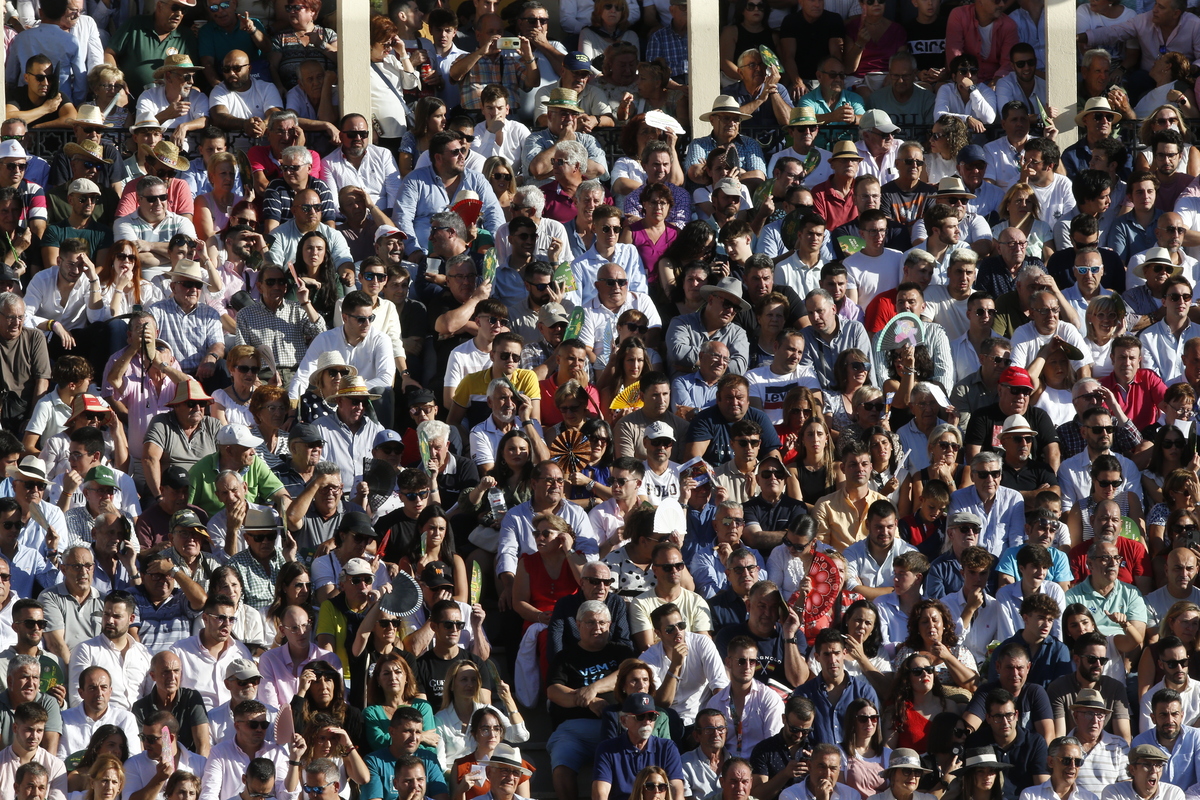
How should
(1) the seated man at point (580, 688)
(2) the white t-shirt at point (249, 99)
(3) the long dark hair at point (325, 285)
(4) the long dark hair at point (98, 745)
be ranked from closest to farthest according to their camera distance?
1. (4) the long dark hair at point (98, 745)
2. (1) the seated man at point (580, 688)
3. (3) the long dark hair at point (325, 285)
4. (2) the white t-shirt at point (249, 99)

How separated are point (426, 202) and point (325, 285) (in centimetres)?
153

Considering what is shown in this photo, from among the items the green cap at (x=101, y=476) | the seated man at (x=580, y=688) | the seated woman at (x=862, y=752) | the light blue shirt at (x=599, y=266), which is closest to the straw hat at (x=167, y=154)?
the light blue shirt at (x=599, y=266)

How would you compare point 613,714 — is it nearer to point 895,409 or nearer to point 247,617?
point 247,617

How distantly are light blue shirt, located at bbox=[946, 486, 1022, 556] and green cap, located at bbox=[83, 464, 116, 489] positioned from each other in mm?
5227

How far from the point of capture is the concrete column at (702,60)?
2166 cm

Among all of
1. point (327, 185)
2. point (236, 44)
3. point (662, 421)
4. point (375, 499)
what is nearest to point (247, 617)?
point (375, 499)

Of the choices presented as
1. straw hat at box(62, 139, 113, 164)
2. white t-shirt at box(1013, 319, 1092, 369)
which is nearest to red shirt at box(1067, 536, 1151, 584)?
white t-shirt at box(1013, 319, 1092, 369)

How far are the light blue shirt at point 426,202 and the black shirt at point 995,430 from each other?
389 cm

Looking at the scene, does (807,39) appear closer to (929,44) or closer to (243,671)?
(929,44)

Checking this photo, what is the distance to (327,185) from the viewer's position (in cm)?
1950

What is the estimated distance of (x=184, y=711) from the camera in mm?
14836

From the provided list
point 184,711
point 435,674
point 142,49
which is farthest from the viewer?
point 142,49

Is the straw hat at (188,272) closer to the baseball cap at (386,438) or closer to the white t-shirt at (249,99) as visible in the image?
the baseball cap at (386,438)

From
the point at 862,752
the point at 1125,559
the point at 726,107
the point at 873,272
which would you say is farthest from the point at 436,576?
the point at 726,107
